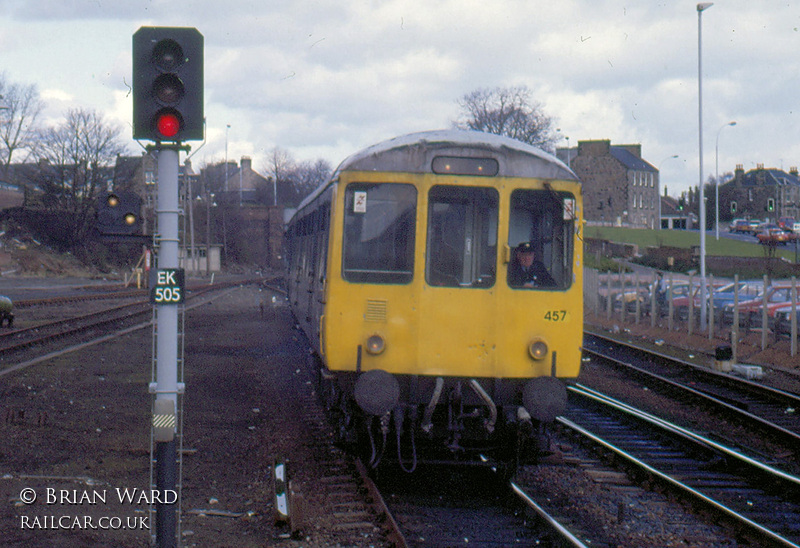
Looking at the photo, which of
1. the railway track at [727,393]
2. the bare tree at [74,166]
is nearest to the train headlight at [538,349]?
the railway track at [727,393]

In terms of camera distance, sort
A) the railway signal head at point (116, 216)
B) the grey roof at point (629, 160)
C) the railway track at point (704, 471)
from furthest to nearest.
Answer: the grey roof at point (629, 160), the railway track at point (704, 471), the railway signal head at point (116, 216)

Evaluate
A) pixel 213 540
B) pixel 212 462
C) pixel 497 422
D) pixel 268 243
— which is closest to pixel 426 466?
pixel 497 422

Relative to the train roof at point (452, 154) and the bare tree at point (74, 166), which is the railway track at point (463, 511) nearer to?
the train roof at point (452, 154)

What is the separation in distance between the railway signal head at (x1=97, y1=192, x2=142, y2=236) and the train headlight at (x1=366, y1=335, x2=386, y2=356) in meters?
2.25

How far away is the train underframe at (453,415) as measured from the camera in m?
7.05

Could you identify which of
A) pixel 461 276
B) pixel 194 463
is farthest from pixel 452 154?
pixel 194 463

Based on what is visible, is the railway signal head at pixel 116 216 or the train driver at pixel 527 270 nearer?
the railway signal head at pixel 116 216

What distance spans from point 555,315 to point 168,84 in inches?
147

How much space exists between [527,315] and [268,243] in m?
78.2

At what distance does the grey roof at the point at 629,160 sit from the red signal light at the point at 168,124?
102 meters

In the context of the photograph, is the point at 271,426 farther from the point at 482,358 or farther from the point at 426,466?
the point at 482,358

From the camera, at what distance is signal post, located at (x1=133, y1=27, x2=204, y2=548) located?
17.1ft

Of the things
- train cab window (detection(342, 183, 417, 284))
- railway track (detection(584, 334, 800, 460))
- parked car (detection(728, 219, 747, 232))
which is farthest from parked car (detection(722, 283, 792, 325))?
parked car (detection(728, 219, 747, 232))

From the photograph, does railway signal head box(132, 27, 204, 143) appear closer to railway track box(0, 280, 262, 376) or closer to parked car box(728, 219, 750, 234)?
railway track box(0, 280, 262, 376)
